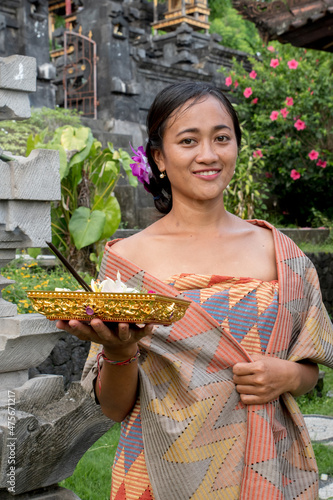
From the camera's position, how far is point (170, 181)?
2.00 metres

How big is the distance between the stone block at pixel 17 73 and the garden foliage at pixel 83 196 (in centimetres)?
301

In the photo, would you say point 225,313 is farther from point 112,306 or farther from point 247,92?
point 247,92

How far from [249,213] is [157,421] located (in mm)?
7768

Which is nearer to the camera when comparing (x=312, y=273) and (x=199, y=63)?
(x=312, y=273)

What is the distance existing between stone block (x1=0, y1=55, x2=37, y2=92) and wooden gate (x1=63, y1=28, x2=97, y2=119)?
9693 mm

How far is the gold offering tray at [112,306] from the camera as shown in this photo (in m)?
1.45

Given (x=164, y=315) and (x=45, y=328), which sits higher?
(x=164, y=315)

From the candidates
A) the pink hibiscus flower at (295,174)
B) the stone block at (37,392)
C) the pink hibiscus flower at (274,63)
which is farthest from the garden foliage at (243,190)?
the stone block at (37,392)

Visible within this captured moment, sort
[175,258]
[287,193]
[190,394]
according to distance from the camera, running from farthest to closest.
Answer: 1. [287,193]
2. [175,258]
3. [190,394]

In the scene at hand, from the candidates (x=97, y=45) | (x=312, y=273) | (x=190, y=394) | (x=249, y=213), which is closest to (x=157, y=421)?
(x=190, y=394)

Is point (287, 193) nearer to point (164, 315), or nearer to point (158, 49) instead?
point (158, 49)

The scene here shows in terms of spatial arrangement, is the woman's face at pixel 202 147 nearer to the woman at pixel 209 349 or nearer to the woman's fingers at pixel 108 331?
the woman at pixel 209 349

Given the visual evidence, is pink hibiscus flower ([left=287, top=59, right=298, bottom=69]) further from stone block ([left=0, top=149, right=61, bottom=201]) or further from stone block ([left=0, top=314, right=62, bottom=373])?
stone block ([left=0, top=314, right=62, bottom=373])

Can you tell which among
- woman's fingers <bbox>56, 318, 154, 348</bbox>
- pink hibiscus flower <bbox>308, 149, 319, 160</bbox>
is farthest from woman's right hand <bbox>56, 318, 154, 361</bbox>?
pink hibiscus flower <bbox>308, 149, 319, 160</bbox>
